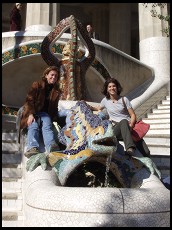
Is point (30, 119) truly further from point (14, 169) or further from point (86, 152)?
point (86, 152)

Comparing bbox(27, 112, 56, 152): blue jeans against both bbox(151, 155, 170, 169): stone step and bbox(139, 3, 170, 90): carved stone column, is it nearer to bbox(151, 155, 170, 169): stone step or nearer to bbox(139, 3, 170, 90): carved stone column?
bbox(151, 155, 170, 169): stone step

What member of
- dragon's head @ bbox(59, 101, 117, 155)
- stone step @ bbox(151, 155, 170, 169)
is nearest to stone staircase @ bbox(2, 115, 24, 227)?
dragon's head @ bbox(59, 101, 117, 155)

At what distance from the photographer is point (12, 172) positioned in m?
5.17

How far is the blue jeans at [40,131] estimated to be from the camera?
4.69m

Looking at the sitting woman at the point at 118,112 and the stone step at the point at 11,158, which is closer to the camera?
the sitting woman at the point at 118,112

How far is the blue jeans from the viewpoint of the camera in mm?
4688

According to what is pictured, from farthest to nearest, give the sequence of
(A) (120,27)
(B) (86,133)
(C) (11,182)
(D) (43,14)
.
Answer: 1. (A) (120,27)
2. (D) (43,14)
3. (C) (11,182)
4. (B) (86,133)

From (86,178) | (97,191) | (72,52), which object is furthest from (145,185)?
(72,52)

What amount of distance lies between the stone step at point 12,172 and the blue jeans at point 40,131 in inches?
24.2

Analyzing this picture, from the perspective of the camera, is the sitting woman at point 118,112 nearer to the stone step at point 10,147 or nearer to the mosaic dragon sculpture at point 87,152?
the mosaic dragon sculpture at point 87,152

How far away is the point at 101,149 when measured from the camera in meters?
3.87

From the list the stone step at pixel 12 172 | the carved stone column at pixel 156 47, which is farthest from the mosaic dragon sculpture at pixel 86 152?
the carved stone column at pixel 156 47

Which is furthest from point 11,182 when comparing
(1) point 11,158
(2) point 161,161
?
(2) point 161,161

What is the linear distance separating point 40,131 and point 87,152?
122cm
